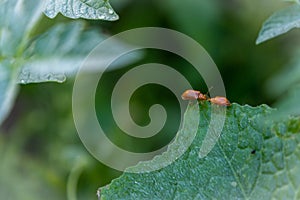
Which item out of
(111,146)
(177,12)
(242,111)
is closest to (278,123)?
(242,111)

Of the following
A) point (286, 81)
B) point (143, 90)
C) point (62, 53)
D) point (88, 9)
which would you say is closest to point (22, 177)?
point (143, 90)

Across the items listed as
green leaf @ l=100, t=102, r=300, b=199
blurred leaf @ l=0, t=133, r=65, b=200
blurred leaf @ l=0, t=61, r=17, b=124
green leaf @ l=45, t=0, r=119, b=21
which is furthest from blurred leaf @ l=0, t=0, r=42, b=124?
blurred leaf @ l=0, t=133, r=65, b=200

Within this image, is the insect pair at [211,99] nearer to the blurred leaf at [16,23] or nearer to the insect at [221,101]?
the insect at [221,101]

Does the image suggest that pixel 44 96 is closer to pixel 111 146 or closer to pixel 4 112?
pixel 111 146

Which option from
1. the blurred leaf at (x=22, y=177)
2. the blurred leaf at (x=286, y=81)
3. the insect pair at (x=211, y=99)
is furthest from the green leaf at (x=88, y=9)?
the blurred leaf at (x=22, y=177)

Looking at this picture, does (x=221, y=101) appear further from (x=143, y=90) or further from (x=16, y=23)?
(x=143, y=90)

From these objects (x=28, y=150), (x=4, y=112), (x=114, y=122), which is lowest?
(x=28, y=150)
